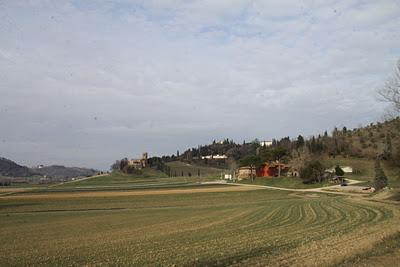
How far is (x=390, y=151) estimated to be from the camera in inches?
2164

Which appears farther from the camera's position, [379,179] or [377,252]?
[379,179]

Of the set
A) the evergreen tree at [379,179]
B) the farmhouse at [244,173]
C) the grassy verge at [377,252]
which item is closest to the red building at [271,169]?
the farmhouse at [244,173]

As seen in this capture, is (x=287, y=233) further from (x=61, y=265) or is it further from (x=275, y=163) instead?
(x=275, y=163)

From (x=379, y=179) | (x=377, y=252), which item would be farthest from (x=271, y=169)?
(x=377, y=252)

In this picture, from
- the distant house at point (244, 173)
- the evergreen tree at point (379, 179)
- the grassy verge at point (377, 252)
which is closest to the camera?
the grassy verge at point (377, 252)

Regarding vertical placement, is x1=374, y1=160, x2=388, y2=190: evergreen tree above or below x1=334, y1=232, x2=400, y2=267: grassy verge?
above

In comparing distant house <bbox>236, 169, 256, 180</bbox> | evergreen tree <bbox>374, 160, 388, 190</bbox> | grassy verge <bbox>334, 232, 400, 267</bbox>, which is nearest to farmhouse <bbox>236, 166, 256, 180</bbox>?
distant house <bbox>236, 169, 256, 180</bbox>

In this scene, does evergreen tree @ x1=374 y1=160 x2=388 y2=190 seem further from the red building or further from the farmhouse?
the farmhouse

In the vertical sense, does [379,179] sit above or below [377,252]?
above

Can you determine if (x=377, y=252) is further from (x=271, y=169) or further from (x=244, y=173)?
(x=244, y=173)

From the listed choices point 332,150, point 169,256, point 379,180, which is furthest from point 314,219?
point 332,150

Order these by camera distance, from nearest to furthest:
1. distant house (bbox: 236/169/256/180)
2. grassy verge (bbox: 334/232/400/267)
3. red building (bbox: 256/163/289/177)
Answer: grassy verge (bbox: 334/232/400/267)
red building (bbox: 256/163/289/177)
distant house (bbox: 236/169/256/180)

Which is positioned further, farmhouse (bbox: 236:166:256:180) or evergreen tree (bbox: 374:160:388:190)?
farmhouse (bbox: 236:166:256:180)

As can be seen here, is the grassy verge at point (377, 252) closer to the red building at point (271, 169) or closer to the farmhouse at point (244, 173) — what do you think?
the red building at point (271, 169)
